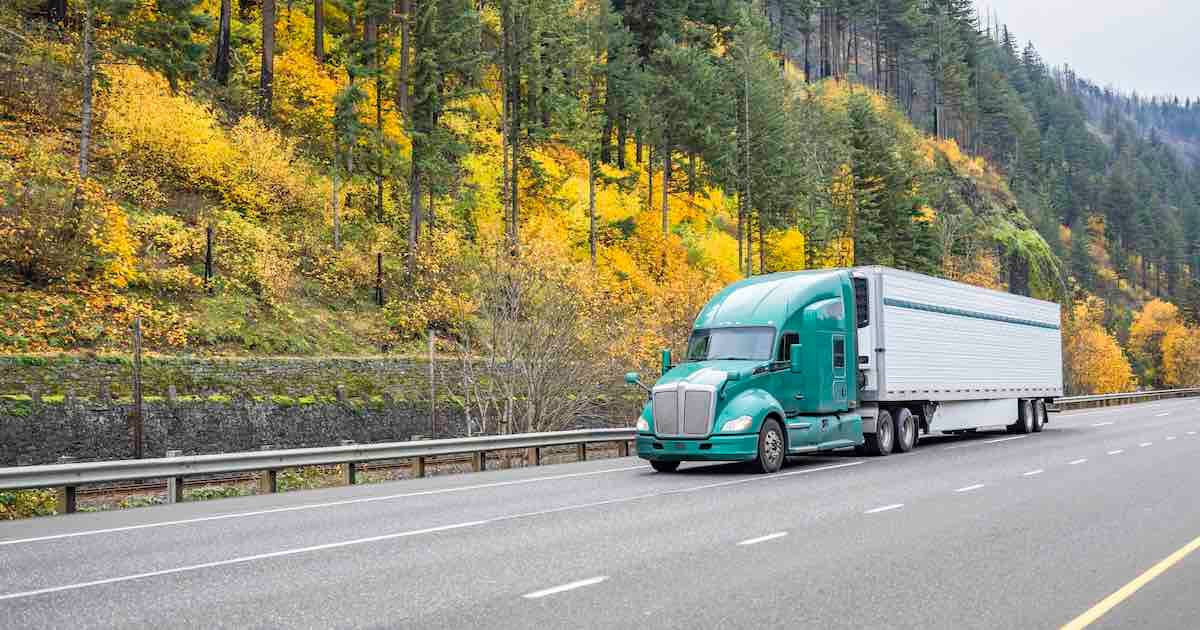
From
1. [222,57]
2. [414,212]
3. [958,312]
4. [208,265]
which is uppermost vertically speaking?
[222,57]

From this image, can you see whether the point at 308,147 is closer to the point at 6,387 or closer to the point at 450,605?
the point at 6,387

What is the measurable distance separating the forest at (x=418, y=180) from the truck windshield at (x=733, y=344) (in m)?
10.6

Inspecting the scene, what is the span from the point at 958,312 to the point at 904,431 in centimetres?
418

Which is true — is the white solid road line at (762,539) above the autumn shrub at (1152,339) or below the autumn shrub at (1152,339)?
below

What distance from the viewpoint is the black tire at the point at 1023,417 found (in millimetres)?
31156

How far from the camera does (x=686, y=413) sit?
715 inches

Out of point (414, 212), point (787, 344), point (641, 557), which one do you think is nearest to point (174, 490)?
point (641, 557)

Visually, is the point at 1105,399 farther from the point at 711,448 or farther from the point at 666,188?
the point at 711,448

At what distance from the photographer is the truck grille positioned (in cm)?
1806

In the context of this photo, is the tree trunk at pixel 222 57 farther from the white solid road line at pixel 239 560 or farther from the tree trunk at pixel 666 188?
the white solid road line at pixel 239 560

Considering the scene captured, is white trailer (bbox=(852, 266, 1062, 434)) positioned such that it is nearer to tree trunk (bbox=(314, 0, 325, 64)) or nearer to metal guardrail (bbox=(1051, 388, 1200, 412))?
metal guardrail (bbox=(1051, 388, 1200, 412))

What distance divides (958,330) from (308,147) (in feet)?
98.3

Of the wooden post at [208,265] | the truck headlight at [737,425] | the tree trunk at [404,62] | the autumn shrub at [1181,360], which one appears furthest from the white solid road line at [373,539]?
the autumn shrub at [1181,360]

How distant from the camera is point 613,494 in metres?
15.6
